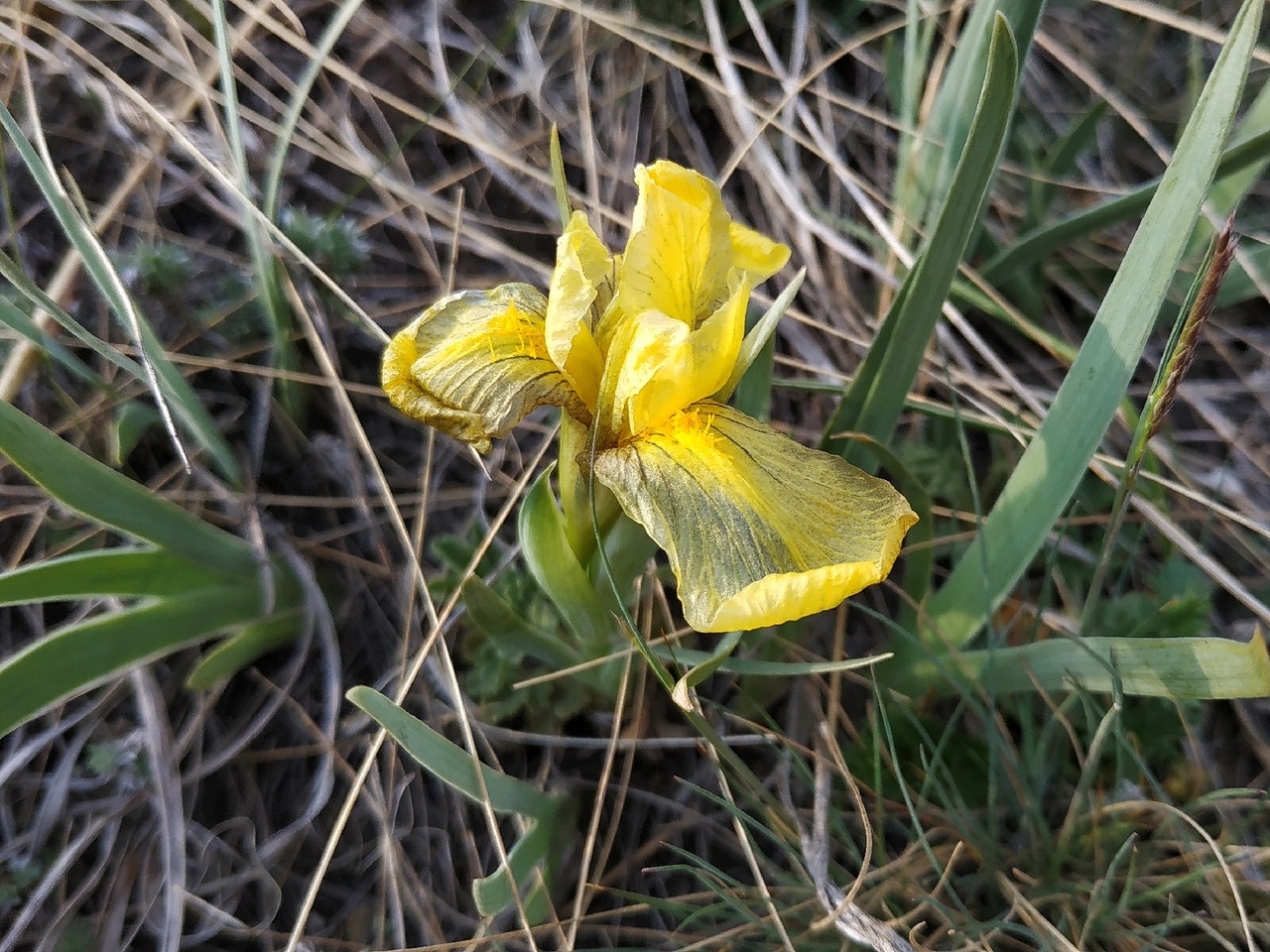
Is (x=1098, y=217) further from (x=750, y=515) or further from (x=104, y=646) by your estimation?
(x=104, y=646)

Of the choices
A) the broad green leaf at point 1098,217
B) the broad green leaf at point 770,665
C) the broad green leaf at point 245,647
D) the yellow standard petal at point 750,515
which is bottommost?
the broad green leaf at point 245,647

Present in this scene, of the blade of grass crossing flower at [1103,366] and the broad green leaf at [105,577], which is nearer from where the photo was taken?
the blade of grass crossing flower at [1103,366]

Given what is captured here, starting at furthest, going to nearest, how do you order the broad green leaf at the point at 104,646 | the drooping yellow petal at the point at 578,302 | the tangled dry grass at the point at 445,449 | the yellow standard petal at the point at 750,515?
the tangled dry grass at the point at 445,449
the broad green leaf at the point at 104,646
the drooping yellow petal at the point at 578,302
the yellow standard petal at the point at 750,515

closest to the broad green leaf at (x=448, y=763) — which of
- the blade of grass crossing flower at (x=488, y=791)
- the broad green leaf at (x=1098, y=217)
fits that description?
the blade of grass crossing flower at (x=488, y=791)

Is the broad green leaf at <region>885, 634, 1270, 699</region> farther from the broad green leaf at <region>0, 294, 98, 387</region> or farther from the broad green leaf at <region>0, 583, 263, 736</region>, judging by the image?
the broad green leaf at <region>0, 294, 98, 387</region>

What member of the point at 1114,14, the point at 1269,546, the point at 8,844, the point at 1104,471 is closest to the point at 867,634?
the point at 1104,471

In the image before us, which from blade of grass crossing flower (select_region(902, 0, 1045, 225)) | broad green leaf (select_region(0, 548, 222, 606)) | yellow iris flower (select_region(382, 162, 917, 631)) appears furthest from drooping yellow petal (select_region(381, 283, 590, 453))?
blade of grass crossing flower (select_region(902, 0, 1045, 225))

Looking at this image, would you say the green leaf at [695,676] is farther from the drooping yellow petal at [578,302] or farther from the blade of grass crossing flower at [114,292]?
the blade of grass crossing flower at [114,292]
